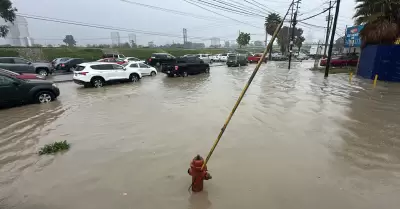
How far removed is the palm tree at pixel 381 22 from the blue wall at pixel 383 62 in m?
0.60

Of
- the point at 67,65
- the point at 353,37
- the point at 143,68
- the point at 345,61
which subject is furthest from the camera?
the point at 353,37

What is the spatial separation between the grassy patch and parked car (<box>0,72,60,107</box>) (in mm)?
4894

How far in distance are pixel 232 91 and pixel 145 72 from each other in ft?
29.6

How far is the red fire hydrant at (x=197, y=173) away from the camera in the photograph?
3.17 m

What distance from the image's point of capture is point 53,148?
507 cm

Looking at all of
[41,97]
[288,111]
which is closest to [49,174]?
[41,97]

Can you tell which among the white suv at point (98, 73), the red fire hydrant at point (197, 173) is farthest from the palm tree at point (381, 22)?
the red fire hydrant at point (197, 173)

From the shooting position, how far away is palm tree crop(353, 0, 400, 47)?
14711mm

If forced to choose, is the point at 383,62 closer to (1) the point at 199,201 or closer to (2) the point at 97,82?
→ (1) the point at 199,201

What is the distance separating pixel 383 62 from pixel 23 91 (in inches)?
834

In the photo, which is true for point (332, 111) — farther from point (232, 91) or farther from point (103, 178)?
point (103, 178)

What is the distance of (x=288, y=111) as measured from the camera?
8.28 metres

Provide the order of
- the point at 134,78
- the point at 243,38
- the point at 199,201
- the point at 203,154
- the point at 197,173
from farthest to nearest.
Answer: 1. the point at 243,38
2. the point at 134,78
3. the point at 203,154
4. the point at 199,201
5. the point at 197,173

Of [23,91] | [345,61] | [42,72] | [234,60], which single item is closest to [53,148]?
[23,91]
